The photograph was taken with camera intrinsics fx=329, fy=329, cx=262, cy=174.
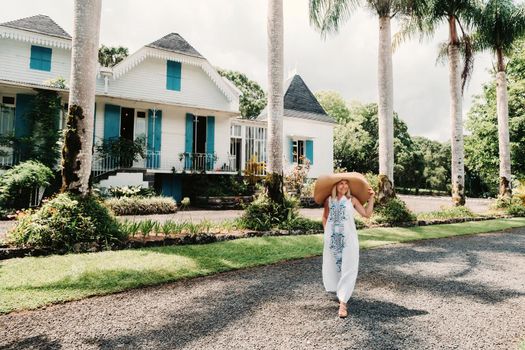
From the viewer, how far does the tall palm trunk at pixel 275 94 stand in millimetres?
8734

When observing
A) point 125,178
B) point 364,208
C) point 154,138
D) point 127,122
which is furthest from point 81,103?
point 127,122

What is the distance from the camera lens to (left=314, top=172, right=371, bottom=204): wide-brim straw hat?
410 cm

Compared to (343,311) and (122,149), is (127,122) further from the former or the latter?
(343,311)

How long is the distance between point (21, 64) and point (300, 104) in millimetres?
16105

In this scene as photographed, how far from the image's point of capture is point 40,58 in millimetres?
15000

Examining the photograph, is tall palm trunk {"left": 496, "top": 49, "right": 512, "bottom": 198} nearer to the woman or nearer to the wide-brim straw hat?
the wide-brim straw hat

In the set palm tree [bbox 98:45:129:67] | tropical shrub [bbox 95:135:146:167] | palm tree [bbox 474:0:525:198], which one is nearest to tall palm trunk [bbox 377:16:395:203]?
palm tree [bbox 474:0:525:198]

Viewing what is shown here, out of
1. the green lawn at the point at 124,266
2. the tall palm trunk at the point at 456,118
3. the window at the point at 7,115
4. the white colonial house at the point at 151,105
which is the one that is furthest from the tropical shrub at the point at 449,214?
the window at the point at 7,115

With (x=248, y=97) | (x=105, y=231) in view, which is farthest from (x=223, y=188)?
(x=248, y=97)

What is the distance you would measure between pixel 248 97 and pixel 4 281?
118 feet

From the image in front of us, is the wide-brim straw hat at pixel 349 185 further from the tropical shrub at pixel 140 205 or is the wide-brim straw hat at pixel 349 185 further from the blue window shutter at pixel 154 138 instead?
the blue window shutter at pixel 154 138

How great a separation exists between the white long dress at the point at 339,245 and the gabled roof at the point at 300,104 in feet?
60.1

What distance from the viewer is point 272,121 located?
29.0 ft

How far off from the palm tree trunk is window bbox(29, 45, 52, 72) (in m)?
10.8
